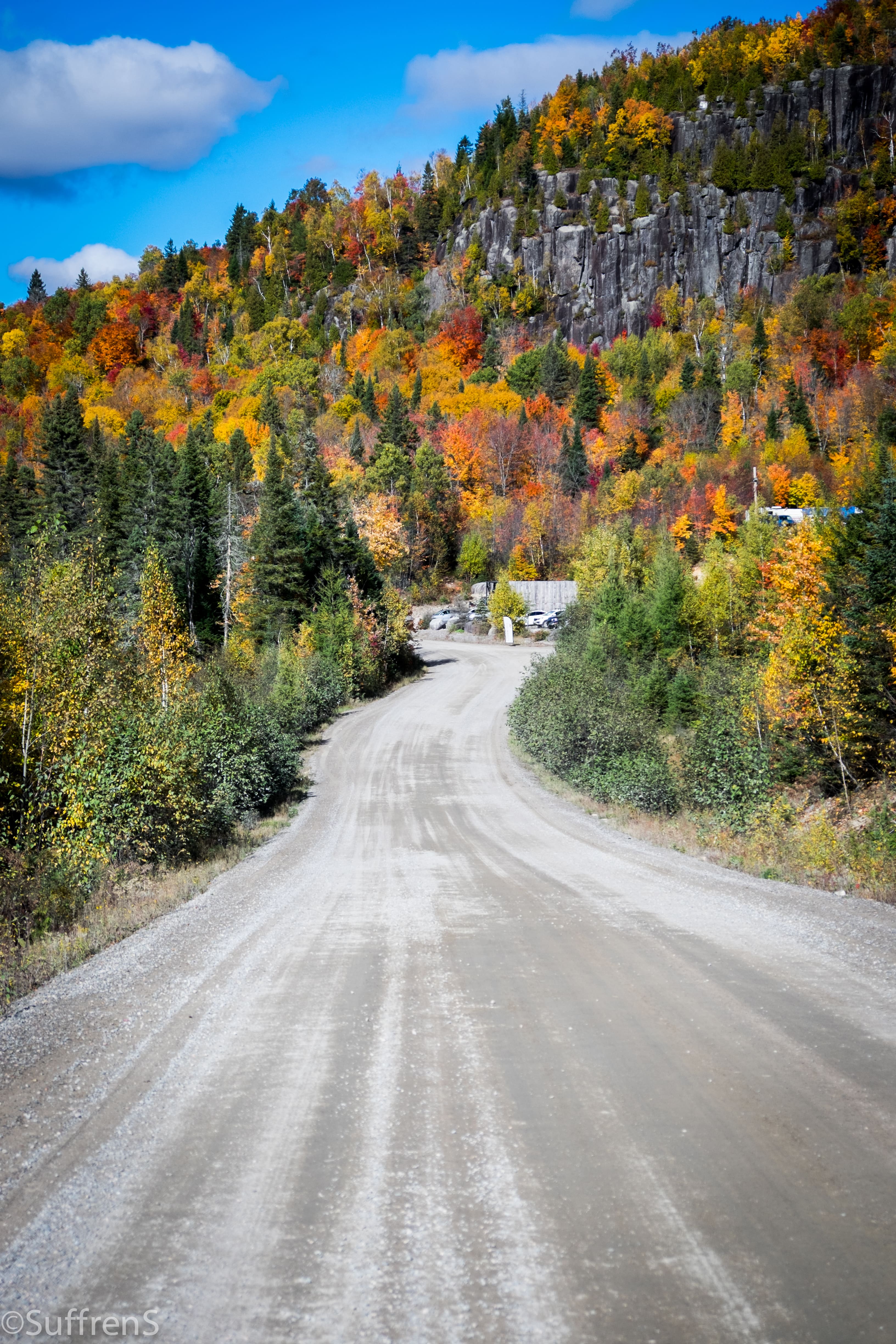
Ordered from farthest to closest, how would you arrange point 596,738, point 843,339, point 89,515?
point 843,339, point 89,515, point 596,738

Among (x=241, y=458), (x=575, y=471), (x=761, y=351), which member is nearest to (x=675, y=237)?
(x=761, y=351)

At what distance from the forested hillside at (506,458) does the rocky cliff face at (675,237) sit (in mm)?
614

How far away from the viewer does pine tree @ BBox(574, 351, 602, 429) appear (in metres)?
88.2

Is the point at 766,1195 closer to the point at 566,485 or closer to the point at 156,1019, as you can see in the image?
the point at 156,1019

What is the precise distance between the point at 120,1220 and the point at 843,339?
103 metres

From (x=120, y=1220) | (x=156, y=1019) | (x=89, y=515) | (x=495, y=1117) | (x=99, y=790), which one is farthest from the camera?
(x=89, y=515)

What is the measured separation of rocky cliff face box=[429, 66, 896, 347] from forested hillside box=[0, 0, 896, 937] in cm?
61

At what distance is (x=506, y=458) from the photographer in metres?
82.9

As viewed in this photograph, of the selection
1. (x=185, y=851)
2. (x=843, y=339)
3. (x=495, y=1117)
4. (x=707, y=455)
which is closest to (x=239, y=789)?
(x=185, y=851)

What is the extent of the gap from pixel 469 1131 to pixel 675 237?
148325 mm

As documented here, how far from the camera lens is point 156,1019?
647 cm

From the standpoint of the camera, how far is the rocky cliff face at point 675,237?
125 meters

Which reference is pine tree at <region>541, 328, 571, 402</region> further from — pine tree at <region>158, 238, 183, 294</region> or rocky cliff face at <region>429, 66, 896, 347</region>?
pine tree at <region>158, 238, 183, 294</region>

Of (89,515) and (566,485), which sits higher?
(566,485)
